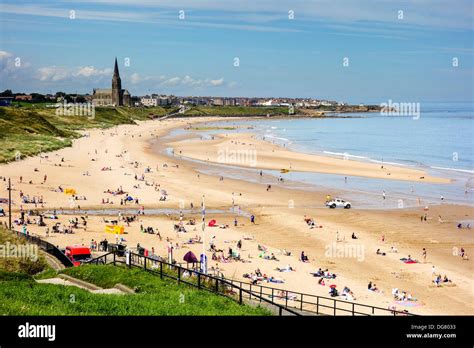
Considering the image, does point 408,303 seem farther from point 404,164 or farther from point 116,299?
point 404,164

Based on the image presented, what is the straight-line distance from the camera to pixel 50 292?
13.3 m

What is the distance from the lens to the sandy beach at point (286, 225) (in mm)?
25438

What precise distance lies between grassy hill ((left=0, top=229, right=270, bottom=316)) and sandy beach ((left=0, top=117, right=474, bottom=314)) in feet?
32.9

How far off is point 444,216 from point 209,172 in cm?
2752

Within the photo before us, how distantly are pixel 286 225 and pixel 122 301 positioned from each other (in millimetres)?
24429

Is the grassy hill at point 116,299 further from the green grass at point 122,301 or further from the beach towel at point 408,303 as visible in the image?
the beach towel at point 408,303

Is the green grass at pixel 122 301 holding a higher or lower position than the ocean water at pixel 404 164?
higher

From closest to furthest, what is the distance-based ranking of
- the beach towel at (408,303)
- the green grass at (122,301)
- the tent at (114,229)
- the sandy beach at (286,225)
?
the green grass at (122,301) → the beach towel at (408,303) → the sandy beach at (286,225) → the tent at (114,229)

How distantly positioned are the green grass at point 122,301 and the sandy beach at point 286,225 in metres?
10.8

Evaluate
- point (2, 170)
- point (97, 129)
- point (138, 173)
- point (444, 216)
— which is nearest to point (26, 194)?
point (2, 170)

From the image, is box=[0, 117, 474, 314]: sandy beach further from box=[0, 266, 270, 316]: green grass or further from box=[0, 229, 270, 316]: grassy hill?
box=[0, 266, 270, 316]: green grass

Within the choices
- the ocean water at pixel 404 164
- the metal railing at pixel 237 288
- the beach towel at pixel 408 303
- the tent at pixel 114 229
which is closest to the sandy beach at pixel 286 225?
the beach towel at pixel 408 303
